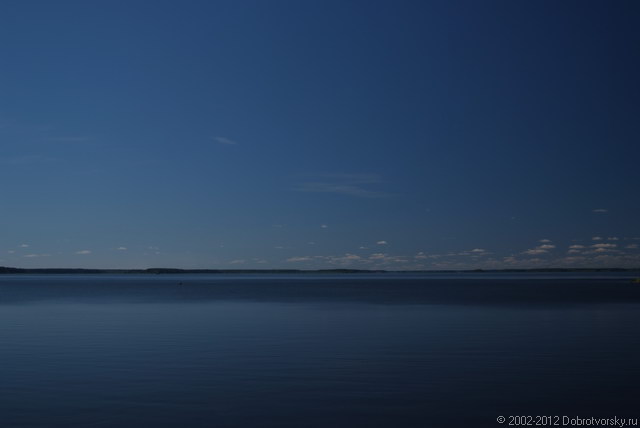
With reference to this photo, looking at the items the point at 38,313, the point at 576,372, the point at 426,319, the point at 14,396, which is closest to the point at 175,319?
the point at 38,313

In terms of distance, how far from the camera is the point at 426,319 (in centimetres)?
5225

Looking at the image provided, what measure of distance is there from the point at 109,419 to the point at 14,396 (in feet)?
17.3

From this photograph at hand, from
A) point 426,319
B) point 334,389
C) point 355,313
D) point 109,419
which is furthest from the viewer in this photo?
point 355,313

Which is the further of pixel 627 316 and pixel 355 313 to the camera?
pixel 355 313

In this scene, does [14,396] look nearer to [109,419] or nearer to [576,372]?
[109,419]

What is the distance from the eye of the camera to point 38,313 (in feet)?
201

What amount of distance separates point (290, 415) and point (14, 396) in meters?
9.71

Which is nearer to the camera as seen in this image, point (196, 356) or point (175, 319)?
point (196, 356)

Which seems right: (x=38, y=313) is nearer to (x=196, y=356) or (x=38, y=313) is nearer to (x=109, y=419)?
(x=196, y=356)

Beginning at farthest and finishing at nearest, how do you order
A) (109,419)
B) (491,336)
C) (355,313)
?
(355,313), (491,336), (109,419)

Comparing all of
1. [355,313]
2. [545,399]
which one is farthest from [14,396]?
[355,313]

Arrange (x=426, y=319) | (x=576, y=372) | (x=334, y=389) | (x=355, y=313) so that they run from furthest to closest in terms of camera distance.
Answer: (x=355, y=313), (x=426, y=319), (x=576, y=372), (x=334, y=389)

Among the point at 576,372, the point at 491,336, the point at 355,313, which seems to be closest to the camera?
the point at 576,372

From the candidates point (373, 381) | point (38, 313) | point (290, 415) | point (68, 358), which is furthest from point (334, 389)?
point (38, 313)
